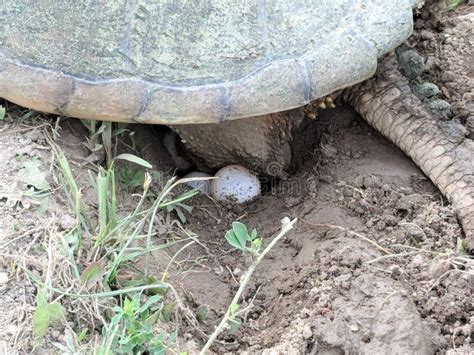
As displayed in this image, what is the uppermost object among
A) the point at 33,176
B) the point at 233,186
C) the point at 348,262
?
the point at 33,176

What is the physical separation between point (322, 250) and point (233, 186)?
1.80 ft

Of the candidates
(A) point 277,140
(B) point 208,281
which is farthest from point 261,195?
(B) point 208,281

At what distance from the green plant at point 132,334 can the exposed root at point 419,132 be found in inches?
44.1

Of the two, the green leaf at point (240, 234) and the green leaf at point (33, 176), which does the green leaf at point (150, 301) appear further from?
the green leaf at point (33, 176)

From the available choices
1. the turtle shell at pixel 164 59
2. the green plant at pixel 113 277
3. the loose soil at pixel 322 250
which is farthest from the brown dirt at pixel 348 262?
the turtle shell at pixel 164 59

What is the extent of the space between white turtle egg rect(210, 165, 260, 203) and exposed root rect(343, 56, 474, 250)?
0.52m

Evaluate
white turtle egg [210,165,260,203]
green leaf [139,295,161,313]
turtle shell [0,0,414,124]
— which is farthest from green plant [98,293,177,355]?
white turtle egg [210,165,260,203]

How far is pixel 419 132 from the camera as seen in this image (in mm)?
2439

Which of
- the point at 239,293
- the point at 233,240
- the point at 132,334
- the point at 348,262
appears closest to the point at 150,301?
the point at 132,334

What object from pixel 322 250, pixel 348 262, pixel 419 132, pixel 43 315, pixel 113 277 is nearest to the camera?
pixel 43 315

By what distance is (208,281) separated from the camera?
2.12 metres

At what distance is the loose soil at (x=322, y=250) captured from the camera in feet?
5.72

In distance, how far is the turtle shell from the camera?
2.16 metres

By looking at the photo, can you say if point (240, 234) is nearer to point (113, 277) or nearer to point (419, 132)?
point (113, 277)
